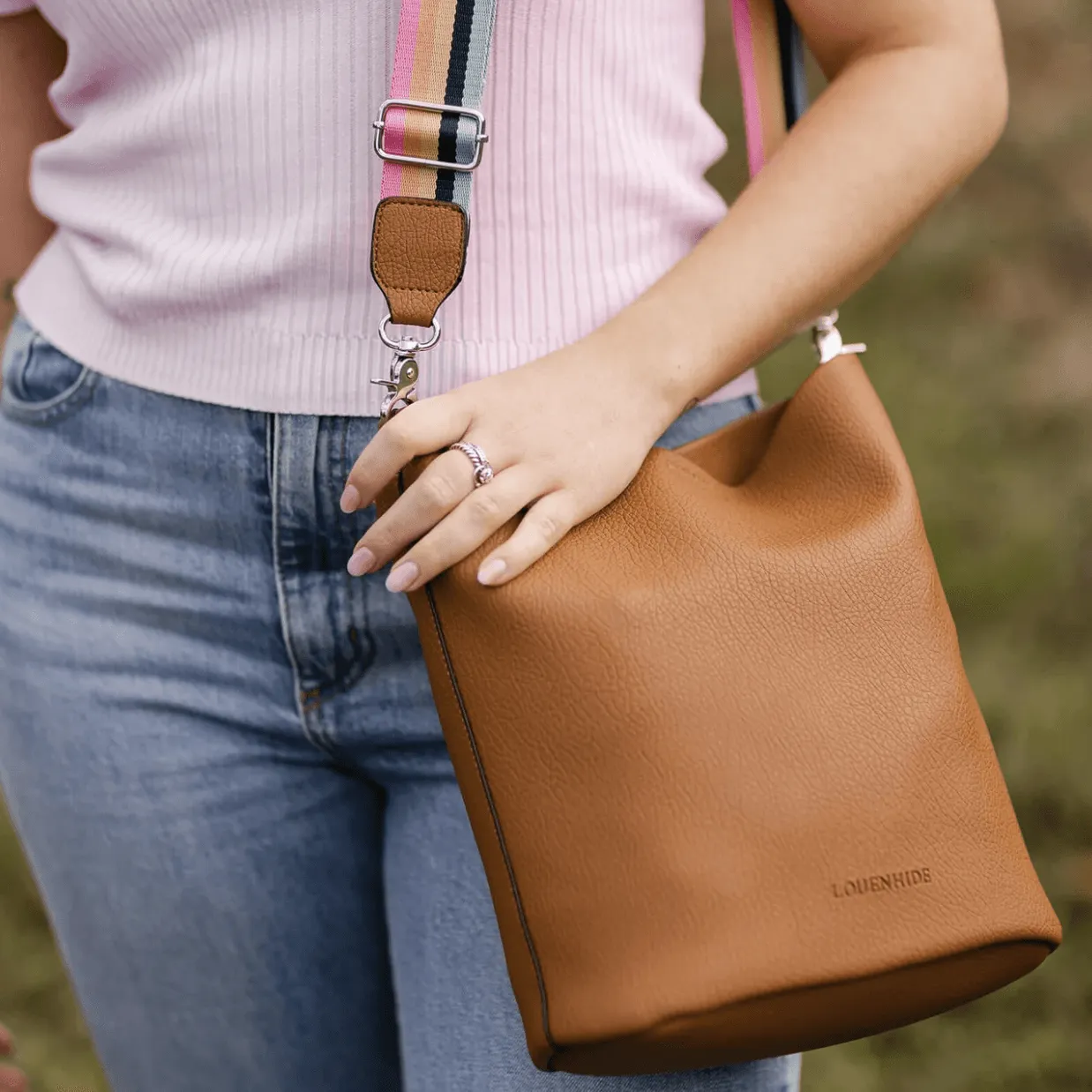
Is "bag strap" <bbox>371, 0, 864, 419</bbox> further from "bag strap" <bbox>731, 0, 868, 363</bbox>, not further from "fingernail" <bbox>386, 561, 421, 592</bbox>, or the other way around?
"bag strap" <bbox>731, 0, 868, 363</bbox>

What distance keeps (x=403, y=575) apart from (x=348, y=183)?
0.31 metres

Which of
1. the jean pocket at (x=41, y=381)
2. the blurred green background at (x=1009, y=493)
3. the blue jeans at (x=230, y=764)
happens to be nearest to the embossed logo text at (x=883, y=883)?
the blue jeans at (x=230, y=764)

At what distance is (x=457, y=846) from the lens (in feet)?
3.50

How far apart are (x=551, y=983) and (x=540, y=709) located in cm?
18

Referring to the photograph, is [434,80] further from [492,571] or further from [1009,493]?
[1009,493]

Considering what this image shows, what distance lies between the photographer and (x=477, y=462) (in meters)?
0.88

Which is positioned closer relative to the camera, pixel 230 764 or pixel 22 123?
pixel 230 764

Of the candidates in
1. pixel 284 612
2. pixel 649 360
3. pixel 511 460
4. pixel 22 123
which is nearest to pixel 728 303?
pixel 649 360

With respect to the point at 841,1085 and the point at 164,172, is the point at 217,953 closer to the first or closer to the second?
the point at 164,172

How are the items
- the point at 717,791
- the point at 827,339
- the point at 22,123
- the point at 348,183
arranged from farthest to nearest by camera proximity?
the point at 22,123 → the point at 827,339 → the point at 348,183 → the point at 717,791

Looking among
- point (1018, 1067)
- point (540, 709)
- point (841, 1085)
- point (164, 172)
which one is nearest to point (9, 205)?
point (164, 172)

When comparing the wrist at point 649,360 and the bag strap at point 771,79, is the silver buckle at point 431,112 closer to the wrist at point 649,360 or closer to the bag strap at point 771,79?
the wrist at point 649,360

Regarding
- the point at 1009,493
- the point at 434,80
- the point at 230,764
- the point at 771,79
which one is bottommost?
the point at 1009,493

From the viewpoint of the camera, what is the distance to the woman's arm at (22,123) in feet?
4.16
